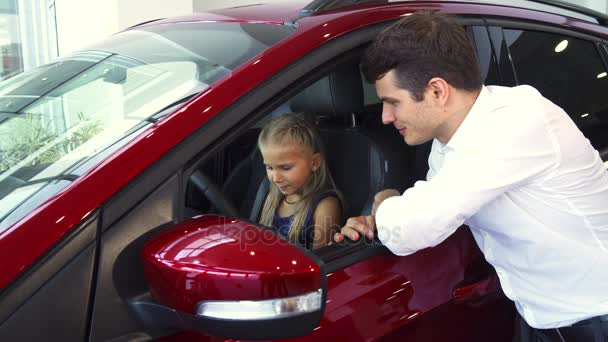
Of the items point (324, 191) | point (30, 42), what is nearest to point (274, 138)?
point (324, 191)

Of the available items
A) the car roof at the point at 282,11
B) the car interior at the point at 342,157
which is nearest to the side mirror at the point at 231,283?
the car interior at the point at 342,157

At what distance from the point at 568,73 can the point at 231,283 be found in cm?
132

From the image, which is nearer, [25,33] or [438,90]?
[438,90]

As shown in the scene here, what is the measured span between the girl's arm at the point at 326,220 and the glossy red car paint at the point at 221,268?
2.27 feet

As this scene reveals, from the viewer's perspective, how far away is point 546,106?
132 centimetres

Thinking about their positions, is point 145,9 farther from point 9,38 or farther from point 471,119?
point 471,119

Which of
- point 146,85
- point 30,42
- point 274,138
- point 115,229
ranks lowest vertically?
point 30,42

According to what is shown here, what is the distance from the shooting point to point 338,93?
1.57m

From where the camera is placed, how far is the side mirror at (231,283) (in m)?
0.94

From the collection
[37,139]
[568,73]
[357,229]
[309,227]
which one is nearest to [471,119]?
[357,229]

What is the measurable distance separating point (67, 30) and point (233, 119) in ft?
10.5

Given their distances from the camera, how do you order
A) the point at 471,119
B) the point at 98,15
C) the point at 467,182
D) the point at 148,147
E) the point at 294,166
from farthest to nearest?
the point at 98,15, the point at 294,166, the point at 471,119, the point at 467,182, the point at 148,147

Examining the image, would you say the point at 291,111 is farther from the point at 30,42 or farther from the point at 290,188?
the point at 30,42

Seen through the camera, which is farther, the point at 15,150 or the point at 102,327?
the point at 15,150
